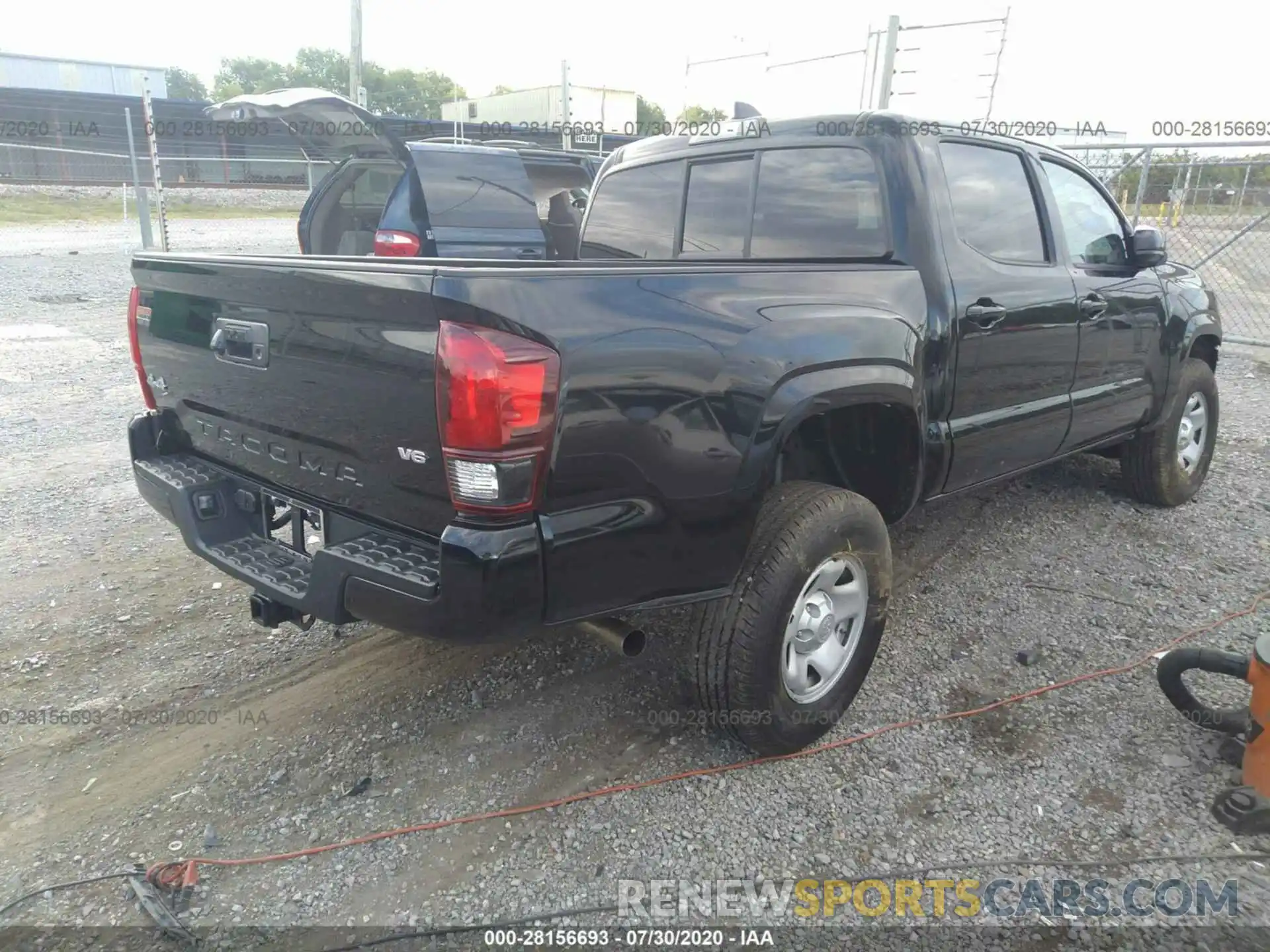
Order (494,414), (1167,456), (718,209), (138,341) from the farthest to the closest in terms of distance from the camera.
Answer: (1167,456) → (718,209) → (138,341) → (494,414)

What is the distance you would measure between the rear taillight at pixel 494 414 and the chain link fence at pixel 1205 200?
9130 millimetres

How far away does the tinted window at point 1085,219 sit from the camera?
3.95 metres

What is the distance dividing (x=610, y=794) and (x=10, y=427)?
17.6ft

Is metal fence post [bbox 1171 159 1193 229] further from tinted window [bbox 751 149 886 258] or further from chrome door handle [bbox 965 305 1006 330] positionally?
tinted window [bbox 751 149 886 258]

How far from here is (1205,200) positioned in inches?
403

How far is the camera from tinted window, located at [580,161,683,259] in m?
3.81

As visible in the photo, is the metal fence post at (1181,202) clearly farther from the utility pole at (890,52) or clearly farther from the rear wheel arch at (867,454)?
the rear wheel arch at (867,454)

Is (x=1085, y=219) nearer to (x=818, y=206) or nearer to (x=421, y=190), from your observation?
(x=818, y=206)

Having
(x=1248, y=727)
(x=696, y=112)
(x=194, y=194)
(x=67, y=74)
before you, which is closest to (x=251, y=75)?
(x=67, y=74)

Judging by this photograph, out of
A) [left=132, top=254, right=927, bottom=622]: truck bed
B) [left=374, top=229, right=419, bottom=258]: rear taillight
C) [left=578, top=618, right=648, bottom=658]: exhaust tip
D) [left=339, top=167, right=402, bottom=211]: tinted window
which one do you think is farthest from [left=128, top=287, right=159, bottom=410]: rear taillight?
[left=339, top=167, right=402, bottom=211]: tinted window

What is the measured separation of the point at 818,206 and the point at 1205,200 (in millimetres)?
9427

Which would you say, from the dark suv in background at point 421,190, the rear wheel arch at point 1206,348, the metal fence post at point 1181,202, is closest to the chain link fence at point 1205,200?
the metal fence post at point 1181,202

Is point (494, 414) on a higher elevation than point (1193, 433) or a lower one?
higher

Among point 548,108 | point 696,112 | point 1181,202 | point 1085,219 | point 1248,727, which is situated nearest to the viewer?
point 1248,727
